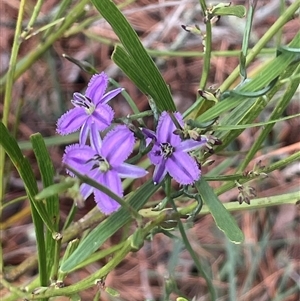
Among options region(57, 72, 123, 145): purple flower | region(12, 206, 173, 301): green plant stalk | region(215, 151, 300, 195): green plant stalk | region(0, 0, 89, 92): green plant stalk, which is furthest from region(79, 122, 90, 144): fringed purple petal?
region(0, 0, 89, 92): green plant stalk

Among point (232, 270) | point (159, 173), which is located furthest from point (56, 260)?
point (232, 270)

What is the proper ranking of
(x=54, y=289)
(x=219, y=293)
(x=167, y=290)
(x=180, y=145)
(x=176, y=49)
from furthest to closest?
1. (x=176, y=49)
2. (x=219, y=293)
3. (x=167, y=290)
4. (x=54, y=289)
5. (x=180, y=145)

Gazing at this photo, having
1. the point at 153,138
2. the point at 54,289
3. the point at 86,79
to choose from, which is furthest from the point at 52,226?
the point at 86,79

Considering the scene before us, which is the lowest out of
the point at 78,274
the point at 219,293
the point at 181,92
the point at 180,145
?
the point at 219,293

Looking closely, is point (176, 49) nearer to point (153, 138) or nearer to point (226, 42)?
point (226, 42)

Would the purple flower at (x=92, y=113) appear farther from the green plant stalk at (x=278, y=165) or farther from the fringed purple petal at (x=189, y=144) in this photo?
the green plant stalk at (x=278, y=165)

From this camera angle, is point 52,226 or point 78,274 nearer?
point 52,226

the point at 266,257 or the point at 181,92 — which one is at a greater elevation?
the point at 181,92
